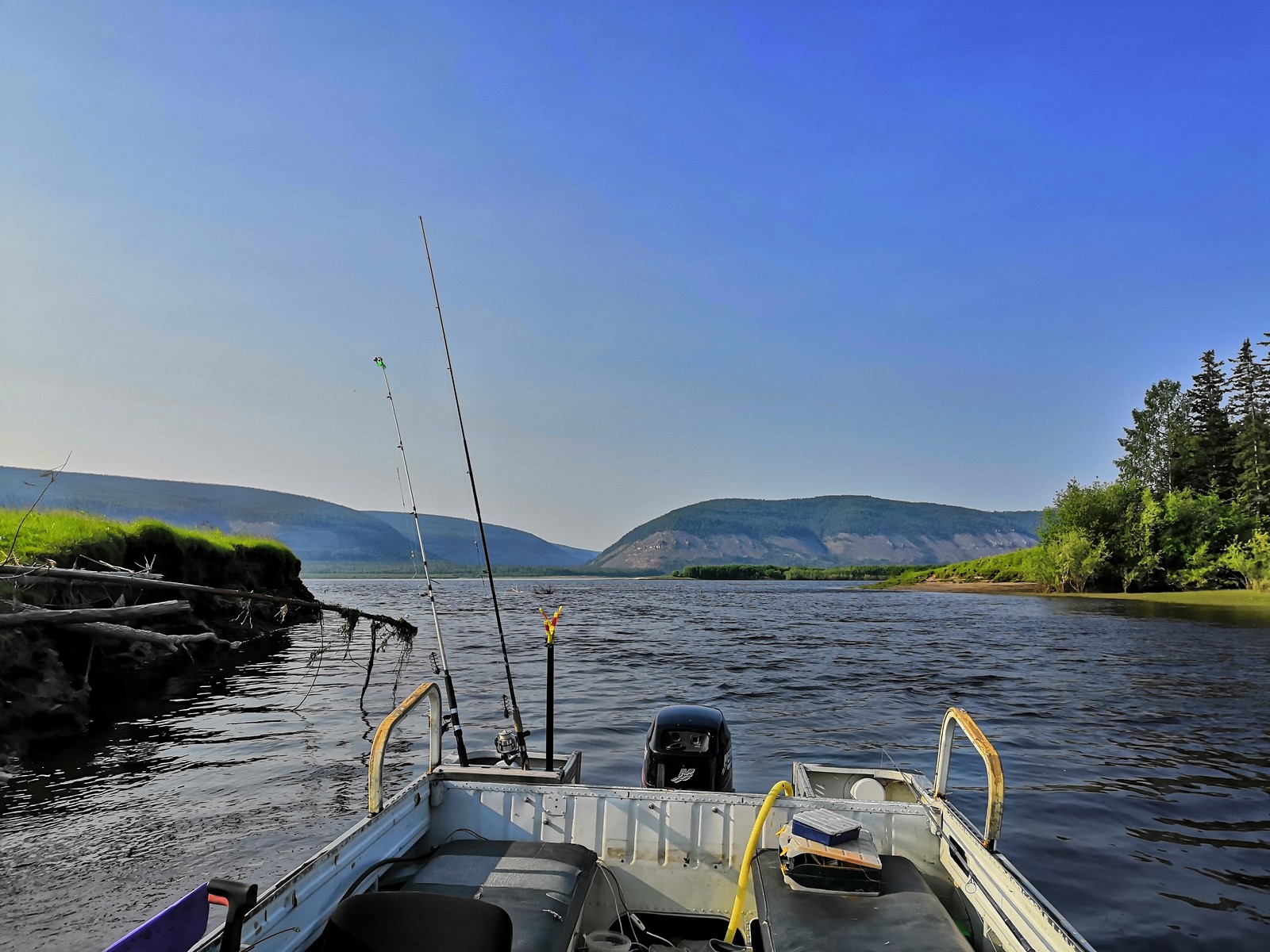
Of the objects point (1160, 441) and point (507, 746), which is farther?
point (1160, 441)

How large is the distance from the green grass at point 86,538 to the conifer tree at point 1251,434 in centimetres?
7956

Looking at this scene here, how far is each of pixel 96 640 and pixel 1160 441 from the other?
90.1 meters

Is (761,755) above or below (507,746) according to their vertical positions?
below

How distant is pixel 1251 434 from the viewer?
68000 mm

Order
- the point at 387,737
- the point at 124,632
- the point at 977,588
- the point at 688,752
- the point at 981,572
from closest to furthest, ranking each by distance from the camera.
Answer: the point at 387,737 → the point at 688,752 → the point at 124,632 → the point at 977,588 → the point at 981,572

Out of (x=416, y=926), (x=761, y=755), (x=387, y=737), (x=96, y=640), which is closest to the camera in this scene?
(x=416, y=926)

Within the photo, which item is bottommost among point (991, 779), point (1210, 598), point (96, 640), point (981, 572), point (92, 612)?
point (96, 640)

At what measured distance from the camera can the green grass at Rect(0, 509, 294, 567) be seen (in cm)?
1410

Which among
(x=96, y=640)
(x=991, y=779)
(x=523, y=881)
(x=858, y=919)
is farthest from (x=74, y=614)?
(x=991, y=779)

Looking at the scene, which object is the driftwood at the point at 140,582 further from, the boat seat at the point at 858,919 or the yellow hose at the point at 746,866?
the boat seat at the point at 858,919

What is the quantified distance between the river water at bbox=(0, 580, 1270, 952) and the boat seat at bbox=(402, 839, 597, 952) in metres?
4.15

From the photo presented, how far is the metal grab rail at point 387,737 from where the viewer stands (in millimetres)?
4574

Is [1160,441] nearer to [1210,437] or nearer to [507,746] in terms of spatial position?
[1210,437]

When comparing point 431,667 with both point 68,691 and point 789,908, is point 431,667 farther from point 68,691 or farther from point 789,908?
point 789,908
